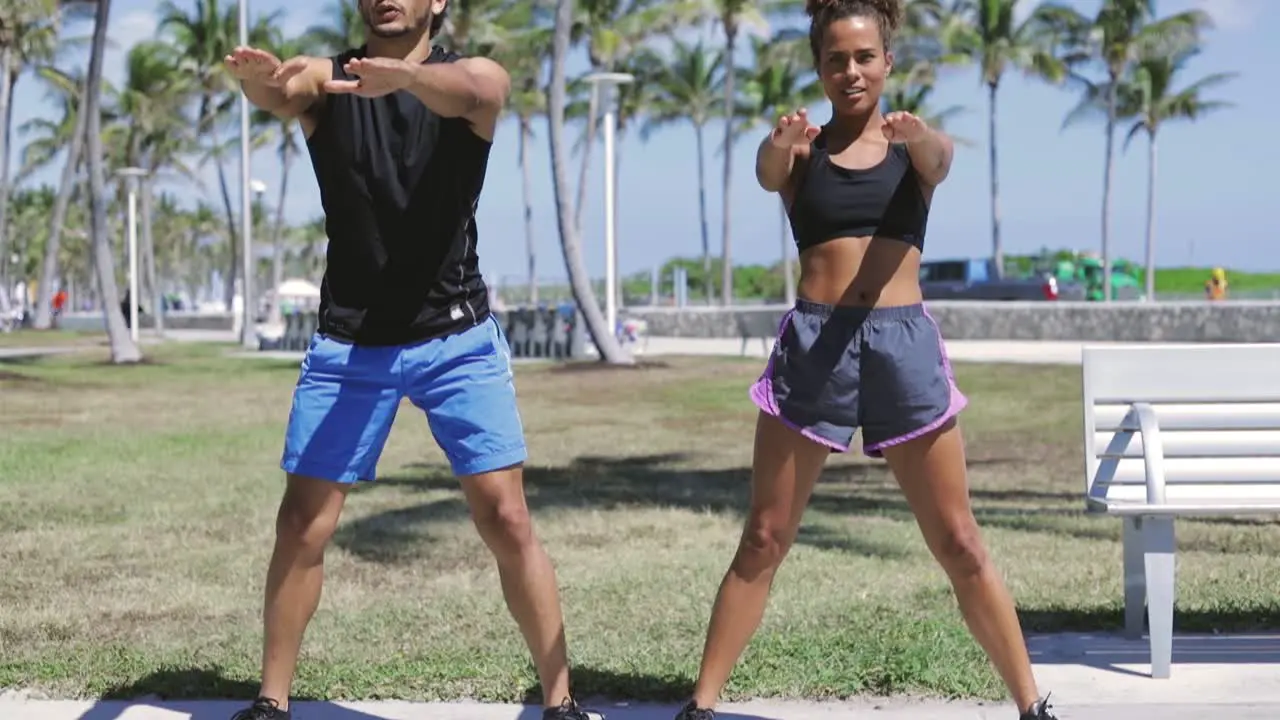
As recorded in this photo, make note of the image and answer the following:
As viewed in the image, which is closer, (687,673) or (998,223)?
(687,673)

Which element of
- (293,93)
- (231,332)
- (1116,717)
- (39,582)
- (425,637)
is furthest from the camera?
(231,332)

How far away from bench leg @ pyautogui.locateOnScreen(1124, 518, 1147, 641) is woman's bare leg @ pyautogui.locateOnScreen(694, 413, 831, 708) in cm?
159

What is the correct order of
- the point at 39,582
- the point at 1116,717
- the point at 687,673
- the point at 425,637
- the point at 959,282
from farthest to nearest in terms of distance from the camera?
the point at 959,282 < the point at 39,582 < the point at 425,637 < the point at 687,673 < the point at 1116,717

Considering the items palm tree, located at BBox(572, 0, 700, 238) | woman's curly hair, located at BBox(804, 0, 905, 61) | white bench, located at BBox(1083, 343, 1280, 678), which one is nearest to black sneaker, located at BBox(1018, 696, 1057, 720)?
white bench, located at BBox(1083, 343, 1280, 678)

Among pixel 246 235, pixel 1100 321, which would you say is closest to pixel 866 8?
pixel 1100 321

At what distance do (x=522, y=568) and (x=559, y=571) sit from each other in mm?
2841

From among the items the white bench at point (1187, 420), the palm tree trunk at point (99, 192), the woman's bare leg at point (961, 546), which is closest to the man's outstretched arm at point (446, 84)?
the woman's bare leg at point (961, 546)

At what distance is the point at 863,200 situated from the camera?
3.63 metres

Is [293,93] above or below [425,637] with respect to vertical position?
above

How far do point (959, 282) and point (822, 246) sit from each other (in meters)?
47.5

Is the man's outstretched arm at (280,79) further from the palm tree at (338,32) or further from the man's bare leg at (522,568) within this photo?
the palm tree at (338,32)

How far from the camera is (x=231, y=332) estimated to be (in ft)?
182

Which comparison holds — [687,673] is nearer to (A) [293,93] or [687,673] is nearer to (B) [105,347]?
(A) [293,93]

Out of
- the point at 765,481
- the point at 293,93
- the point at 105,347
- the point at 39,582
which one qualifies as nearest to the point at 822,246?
the point at 765,481
